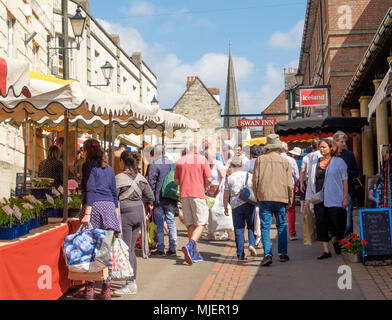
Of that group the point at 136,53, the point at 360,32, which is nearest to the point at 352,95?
the point at 360,32

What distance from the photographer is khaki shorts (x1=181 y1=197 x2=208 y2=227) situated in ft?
28.5

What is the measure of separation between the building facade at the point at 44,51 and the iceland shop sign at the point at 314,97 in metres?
10.2

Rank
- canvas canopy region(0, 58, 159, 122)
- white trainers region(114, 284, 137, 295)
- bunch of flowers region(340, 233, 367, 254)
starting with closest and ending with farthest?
canvas canopy region(0, 58, 159, 122) < white trainers region(114, 284, 137, 295) < bunch of flowers region(340, 233, 367, 254)

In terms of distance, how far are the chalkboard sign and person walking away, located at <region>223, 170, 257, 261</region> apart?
171 cm

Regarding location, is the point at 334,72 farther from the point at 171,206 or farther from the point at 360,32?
the point at 171,206

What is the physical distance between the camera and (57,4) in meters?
27.0

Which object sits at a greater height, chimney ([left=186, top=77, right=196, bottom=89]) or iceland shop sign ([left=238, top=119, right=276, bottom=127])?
chimney ([left=186, top=77, right=196, bottom=89])

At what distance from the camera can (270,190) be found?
820 centimetres

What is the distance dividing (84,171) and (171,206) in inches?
124

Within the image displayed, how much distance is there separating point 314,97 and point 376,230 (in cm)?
1749

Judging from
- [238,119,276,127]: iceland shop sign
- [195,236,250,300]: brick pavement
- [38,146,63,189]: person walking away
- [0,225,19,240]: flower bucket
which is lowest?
[195,236,250,300]: brick pavement

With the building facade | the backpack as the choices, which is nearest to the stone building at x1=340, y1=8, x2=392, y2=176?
the backpack

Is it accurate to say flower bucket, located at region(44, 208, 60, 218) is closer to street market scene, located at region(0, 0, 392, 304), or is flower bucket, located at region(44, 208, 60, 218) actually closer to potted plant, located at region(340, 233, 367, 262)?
street market scene, located at region(0, 0, 392, 304)

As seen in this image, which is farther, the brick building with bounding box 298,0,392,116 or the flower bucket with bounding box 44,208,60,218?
the brick building with bounding box 298,0,392,116
